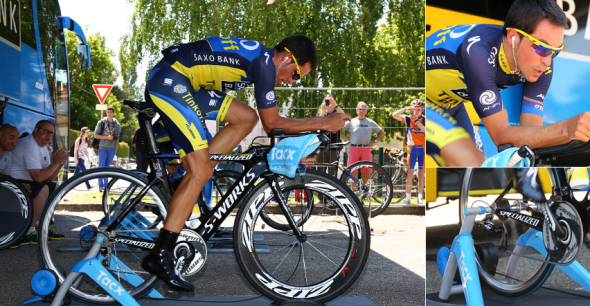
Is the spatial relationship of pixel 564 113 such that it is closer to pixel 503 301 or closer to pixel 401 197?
pixel 503 301

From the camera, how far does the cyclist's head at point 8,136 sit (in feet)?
15.3

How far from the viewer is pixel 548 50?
233 cm

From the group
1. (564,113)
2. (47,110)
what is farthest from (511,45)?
(47,110)

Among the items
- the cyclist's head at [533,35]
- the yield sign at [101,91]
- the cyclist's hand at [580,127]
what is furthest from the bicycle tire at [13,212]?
the cyclist's hand at [580,127]

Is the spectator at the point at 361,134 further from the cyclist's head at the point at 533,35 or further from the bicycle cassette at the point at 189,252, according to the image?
the cyclist's head at the point at 533,35

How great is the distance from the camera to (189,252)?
2.88 meters

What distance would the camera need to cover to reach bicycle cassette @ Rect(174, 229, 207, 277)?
2.86m

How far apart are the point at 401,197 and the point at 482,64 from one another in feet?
20.1

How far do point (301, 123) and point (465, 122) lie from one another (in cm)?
103

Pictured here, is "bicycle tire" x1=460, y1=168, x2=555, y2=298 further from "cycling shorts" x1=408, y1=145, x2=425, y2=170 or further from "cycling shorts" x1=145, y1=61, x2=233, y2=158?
"cycling shorts" x1=408, y1=145, x2=425, y2=170

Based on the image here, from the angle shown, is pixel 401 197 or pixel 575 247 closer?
pixel 575 247

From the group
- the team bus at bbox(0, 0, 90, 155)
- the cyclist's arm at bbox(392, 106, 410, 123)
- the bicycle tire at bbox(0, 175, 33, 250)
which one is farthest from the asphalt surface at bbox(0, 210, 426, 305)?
the cyclist's arm at bbox(392, 106, 410, 123)

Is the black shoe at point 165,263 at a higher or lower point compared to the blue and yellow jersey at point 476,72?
lower

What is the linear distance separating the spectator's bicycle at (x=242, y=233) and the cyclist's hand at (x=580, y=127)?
110 centimetres
